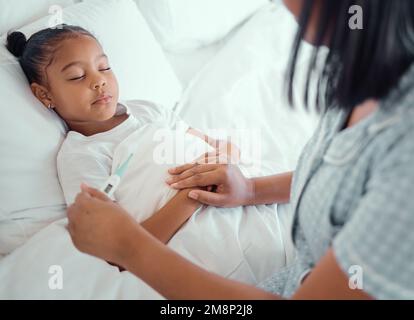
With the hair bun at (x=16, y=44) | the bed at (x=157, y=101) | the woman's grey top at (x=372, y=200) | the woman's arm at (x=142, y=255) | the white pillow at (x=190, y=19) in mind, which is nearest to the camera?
the woman's grey top at (x=372, y=200)

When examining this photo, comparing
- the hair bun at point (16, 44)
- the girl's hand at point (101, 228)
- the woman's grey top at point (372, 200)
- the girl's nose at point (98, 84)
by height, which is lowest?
the girl's hand at point (101, 228)

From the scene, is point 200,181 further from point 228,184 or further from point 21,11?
point 21,11

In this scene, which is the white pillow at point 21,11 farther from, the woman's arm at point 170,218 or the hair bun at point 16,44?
the woman's arm at point 170,218

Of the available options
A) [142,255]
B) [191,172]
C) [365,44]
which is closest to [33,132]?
[191,172]

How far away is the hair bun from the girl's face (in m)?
0.09

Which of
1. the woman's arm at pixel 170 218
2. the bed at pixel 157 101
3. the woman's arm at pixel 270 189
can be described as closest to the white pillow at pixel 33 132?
the bed at pixel 157 101

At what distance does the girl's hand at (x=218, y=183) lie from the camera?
2.64ft

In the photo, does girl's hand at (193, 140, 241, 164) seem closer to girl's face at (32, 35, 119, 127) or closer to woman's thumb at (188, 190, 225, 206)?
woman's thumb at (188, 190, 225, 206)

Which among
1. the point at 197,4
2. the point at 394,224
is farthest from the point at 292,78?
the point at 197,4

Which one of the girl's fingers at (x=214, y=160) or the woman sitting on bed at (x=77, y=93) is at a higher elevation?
the woman sitting on bed at (x=77, y=93)

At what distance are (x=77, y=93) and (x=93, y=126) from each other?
98mm

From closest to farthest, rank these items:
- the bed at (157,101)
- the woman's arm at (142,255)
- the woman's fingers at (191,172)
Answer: the woman's arm at (142,255) → the bed at (157,101) → the woman's fingers at (191,172)

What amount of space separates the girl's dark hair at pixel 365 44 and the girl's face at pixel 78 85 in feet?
1.78
